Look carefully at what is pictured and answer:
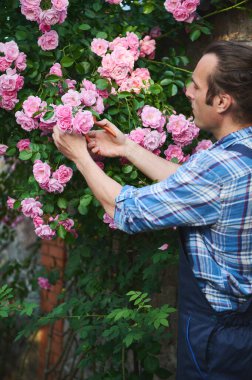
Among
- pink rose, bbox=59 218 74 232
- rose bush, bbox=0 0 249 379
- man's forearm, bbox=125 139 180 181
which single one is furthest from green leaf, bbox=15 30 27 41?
pink rose, bbox=59 218 74 232

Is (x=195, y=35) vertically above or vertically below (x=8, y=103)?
above

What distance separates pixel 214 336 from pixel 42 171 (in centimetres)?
98

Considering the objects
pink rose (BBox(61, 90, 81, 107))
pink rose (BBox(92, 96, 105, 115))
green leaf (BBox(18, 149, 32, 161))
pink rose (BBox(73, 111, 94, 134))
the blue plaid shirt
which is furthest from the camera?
green leaf (BBox(18, 149, 32, 161))

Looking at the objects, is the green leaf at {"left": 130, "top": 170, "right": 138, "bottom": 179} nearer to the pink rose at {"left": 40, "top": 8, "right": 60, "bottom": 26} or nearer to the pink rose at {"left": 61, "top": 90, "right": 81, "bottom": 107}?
the pink rose at {"left": 61, "top": 90, "right": 81, "bottom": 107}

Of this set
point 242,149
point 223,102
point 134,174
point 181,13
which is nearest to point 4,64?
point 134,174

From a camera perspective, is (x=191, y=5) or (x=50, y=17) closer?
(x=50, y=17)

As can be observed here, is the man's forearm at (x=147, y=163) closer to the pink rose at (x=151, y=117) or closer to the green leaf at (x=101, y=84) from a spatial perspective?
the pink rose at (x=151, y=117)

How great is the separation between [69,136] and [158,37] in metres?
0.96

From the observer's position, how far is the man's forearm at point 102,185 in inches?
79.9

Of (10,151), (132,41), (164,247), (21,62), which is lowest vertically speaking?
(164,247)

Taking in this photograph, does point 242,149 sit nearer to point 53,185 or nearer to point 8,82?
point 53,185

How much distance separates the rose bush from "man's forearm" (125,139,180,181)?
105 mm

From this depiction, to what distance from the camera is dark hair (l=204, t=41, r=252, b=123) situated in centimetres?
197

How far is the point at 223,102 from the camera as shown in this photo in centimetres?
201
